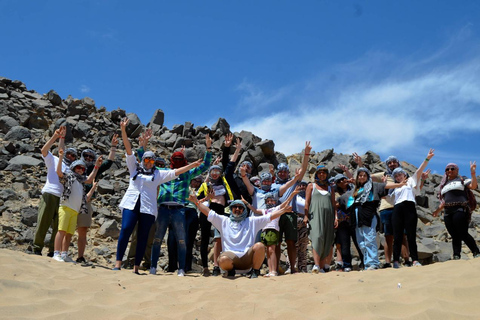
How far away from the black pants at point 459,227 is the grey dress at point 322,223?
198 centimetres

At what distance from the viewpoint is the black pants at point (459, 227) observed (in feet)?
23.8

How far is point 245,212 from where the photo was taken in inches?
294

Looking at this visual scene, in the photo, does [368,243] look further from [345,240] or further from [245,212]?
[245,212]

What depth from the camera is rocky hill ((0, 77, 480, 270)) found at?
12.4 meters

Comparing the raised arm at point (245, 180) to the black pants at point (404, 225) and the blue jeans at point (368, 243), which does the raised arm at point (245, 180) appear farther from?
the black pants at point (404, 225)

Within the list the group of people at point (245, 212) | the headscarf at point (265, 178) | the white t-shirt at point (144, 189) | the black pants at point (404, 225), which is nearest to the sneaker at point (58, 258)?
the group of people at point (245, 212)

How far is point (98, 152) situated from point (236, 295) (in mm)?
15597

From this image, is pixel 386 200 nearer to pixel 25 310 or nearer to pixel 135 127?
pixel 25 310

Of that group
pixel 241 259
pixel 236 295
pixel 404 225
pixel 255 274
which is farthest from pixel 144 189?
pixel 404 225

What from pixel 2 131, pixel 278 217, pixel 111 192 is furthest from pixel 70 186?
A: pixel 2 131

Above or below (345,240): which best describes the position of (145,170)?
above

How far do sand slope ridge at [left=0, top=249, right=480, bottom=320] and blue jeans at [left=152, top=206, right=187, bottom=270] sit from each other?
3.23 feet

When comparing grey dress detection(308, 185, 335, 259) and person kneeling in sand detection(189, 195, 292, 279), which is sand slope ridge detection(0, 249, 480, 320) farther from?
grey dress detection(308, 185, 335, 259)

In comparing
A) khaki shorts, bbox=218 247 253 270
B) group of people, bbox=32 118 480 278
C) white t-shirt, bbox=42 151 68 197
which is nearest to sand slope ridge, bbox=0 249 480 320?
khaki shorts, bbox=218 247 253 270
